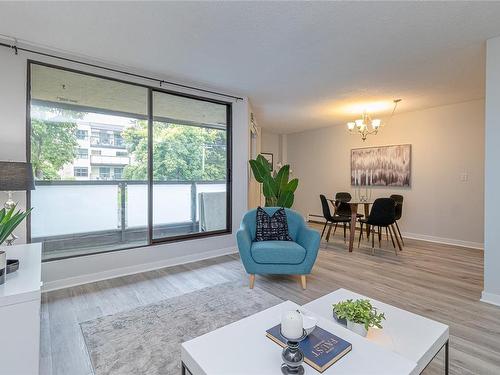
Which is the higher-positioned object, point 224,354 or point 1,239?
point 1,239

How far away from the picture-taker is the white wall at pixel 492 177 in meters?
2.54

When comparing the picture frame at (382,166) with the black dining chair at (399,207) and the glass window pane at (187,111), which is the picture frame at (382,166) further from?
the glass window pane at (187,111)

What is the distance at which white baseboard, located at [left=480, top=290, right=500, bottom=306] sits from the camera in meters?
2.51

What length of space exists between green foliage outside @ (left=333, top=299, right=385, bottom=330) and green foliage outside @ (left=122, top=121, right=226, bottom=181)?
117 inches

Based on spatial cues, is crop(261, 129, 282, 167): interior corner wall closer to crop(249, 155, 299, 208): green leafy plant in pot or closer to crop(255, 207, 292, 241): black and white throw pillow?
crop(249, 155, 299, 208): green leafy plant in pot

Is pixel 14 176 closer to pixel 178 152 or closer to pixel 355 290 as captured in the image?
pixel 178 152

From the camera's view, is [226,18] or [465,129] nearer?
[226,18]

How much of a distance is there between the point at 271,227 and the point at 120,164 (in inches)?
84.0

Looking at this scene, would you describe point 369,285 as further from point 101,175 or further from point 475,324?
point 101,175

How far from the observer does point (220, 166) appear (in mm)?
4312

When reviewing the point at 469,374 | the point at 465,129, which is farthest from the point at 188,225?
the point at 465,129

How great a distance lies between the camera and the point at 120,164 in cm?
339

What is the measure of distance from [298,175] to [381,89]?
3917 mm

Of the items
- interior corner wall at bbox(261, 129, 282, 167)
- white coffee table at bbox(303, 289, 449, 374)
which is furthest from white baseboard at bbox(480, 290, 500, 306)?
interior corner wall at bbox(261, 129, 282, 167)
